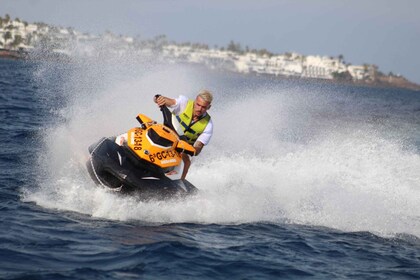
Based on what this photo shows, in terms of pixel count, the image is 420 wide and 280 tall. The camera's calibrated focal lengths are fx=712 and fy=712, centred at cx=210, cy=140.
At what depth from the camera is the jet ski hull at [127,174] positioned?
31.3ft

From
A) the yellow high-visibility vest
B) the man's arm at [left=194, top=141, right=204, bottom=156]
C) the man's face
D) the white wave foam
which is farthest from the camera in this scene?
the yellow high-visibility vest

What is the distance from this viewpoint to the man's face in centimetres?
997

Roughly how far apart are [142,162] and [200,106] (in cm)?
114

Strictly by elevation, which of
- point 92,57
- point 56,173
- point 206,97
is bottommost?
point 56,173

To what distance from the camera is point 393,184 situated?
1280 centimetres

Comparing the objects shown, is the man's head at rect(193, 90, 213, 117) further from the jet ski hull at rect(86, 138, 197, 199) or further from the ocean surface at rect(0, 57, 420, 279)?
the ocean surface at rect(0, 57, 420, 279)

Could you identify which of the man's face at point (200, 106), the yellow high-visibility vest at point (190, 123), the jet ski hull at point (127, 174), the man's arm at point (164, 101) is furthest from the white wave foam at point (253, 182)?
the man's arm at point (164, 101)

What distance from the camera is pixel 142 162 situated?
32.0 ft

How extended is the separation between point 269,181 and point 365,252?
11.0 ft

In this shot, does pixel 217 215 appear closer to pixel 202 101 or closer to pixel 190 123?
pixel 190 123

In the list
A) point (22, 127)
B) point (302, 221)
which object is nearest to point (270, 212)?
point (302, 221)

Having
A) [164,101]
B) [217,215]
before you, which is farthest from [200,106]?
[217,215]

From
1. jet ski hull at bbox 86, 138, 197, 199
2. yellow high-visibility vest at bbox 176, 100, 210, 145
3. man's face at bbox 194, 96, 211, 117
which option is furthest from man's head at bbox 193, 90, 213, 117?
jet ski hull at bbox 86, 138, 197, 199

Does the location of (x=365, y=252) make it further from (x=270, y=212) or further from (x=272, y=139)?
(x=272, y=139)
